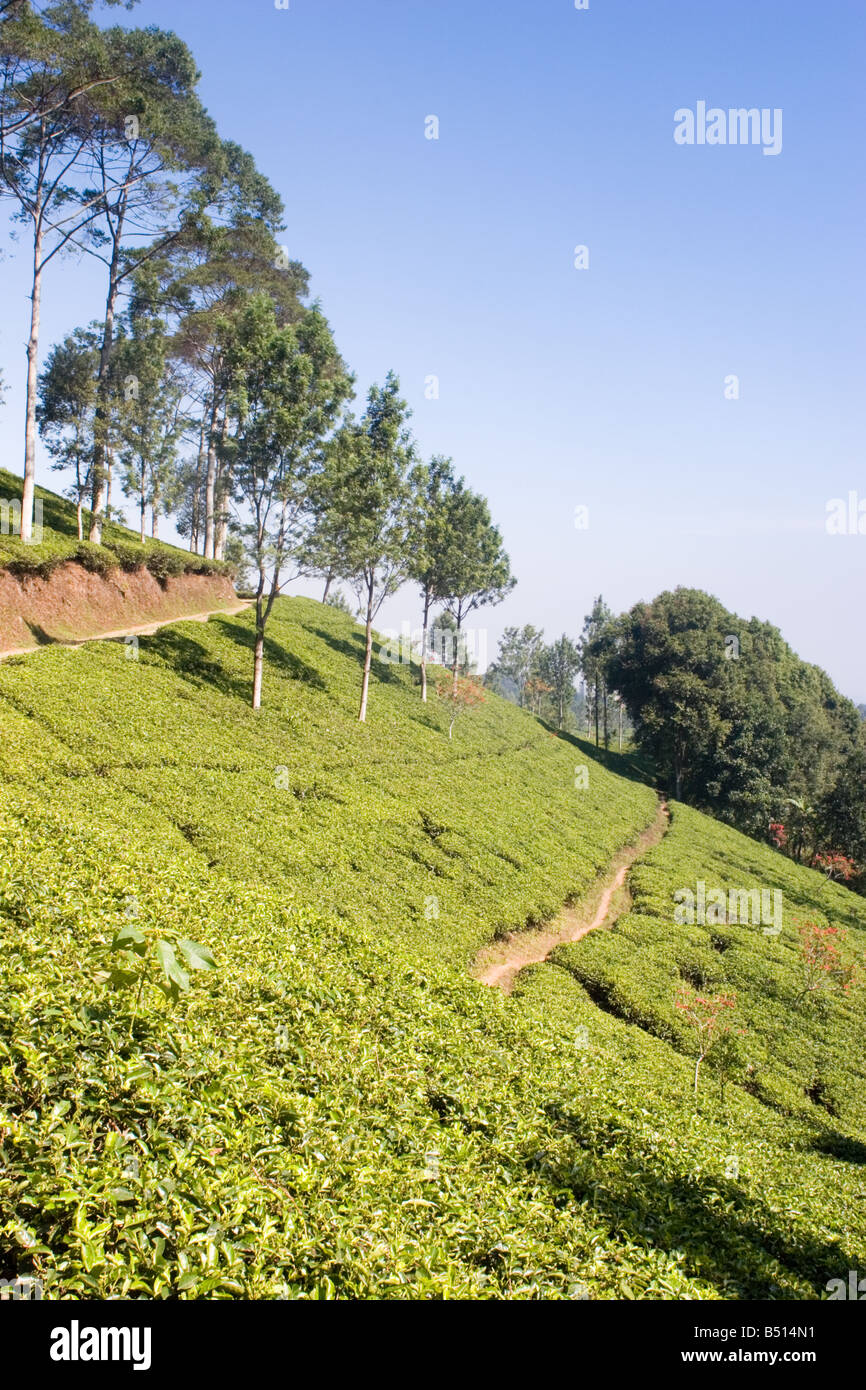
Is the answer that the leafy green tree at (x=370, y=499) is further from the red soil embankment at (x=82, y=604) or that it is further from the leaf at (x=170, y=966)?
the leaf at (x=170, y=966)

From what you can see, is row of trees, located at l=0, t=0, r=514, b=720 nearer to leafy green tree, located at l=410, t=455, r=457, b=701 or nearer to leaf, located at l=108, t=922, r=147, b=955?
leafy green tree, located at l=410, t=455, r=457, b=701

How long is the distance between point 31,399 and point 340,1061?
2618 cm

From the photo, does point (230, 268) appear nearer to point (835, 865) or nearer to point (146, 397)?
point (146, 397)

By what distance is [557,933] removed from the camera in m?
22.6

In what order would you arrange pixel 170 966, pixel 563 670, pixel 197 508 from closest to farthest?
1. pixel 170 966
2. pixel 197 508
3. pixel 563 670

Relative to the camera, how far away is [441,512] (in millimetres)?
43906

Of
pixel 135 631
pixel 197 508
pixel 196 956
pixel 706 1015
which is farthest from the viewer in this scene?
pixel 197 508

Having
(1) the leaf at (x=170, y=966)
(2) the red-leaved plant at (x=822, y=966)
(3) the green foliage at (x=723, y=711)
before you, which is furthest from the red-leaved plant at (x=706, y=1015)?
(3) the green foliage at (x=723, y=711)

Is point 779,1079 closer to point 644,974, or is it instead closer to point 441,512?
point 644,974

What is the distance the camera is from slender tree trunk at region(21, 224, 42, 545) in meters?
24.8

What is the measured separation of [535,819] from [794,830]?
38.5m

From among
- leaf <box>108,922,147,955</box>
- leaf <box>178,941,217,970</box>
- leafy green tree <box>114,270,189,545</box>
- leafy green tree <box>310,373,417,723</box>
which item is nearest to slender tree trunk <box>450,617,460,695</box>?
leafy green tree <box>310,373,417,723</box>

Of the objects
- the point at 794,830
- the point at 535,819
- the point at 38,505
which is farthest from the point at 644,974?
the point at 794,830

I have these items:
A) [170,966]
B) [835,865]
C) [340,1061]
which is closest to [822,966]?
[340,1061]
